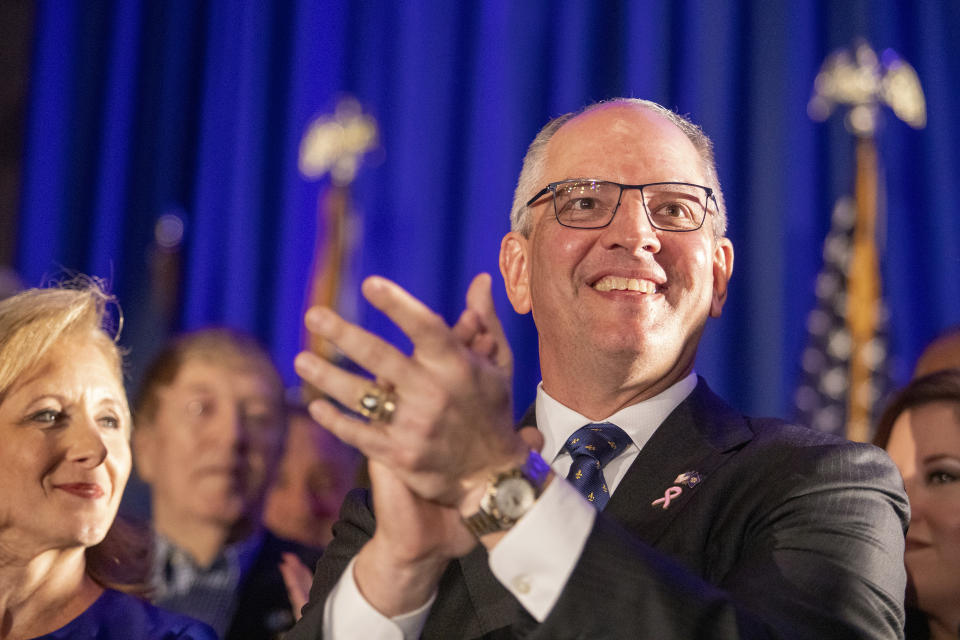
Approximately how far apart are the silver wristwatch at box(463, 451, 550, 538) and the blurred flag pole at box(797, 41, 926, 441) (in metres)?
3.19

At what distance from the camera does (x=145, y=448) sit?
306cm

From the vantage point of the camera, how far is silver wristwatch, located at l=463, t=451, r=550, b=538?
1.10 metres

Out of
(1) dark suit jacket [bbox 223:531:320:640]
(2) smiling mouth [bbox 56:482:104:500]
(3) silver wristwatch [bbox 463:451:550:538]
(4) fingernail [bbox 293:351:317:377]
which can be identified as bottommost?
(1) dark suit jacket [bbox 223:531:320:640]

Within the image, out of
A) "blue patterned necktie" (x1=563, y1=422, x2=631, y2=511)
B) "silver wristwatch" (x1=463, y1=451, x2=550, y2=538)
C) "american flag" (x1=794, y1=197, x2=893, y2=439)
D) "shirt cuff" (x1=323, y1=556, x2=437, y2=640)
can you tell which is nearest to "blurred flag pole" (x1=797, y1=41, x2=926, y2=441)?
"american flag" (x1=794, y1=197, x2=893, y2=439)

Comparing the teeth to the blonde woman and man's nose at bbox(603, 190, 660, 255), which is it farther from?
the blonde woman

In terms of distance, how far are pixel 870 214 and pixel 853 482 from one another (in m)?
2.88

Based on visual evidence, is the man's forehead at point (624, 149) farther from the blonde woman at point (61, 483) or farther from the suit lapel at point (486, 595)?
the blonde woman at point (61, 483)

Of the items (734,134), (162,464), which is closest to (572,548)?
(162,464)

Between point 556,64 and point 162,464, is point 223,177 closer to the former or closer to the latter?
point 556,64

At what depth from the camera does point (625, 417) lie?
1797mm

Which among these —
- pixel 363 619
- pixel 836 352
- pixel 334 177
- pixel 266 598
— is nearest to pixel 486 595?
pixel 363 619

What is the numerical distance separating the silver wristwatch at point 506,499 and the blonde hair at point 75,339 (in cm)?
126

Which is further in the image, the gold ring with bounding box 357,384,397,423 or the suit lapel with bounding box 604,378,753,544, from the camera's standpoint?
the suit lapel with bounding box 604,378,753,544

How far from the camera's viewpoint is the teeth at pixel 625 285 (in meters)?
1.79
